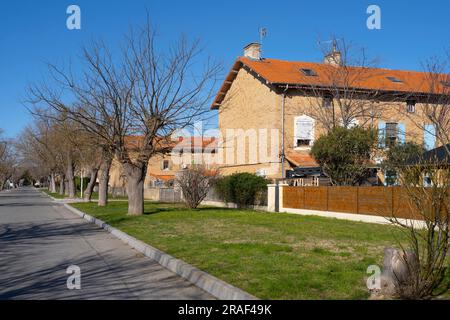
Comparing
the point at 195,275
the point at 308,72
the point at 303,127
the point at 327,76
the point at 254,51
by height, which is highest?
the point at 254,51

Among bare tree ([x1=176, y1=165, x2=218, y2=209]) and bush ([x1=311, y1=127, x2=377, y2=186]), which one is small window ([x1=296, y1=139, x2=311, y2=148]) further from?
bare tree ([x1=176, y1=165, x2=218, y2=209])

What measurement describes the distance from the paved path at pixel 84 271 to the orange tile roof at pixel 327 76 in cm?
2200

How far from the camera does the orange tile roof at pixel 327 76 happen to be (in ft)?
109

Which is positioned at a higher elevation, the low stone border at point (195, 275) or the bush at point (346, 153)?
the bush at point (346, 153)

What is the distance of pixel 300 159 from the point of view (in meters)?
32.8

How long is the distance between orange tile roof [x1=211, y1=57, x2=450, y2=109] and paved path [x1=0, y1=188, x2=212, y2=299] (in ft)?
72.2

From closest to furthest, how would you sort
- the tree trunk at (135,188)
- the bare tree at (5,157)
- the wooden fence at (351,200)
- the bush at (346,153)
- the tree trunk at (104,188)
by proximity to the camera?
the wooden fence at (351,200), the tree trunk at (135,188), the bush at (346,153), the tree trunk at (104,188), the bare tree at (5,157)

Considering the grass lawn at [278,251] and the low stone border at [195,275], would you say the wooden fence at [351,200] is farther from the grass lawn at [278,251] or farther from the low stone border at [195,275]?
the low stone border at [195,275]

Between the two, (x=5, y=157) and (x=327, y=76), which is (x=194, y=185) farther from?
(x=5, y=157)

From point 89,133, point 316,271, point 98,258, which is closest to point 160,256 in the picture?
point 98,258

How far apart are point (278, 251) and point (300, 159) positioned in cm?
2259

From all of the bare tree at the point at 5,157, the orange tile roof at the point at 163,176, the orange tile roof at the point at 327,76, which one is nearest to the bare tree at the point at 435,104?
the orange tile roof at the point at 327,76

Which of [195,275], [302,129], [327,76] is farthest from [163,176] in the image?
[195,275]

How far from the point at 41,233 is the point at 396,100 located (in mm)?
27073
